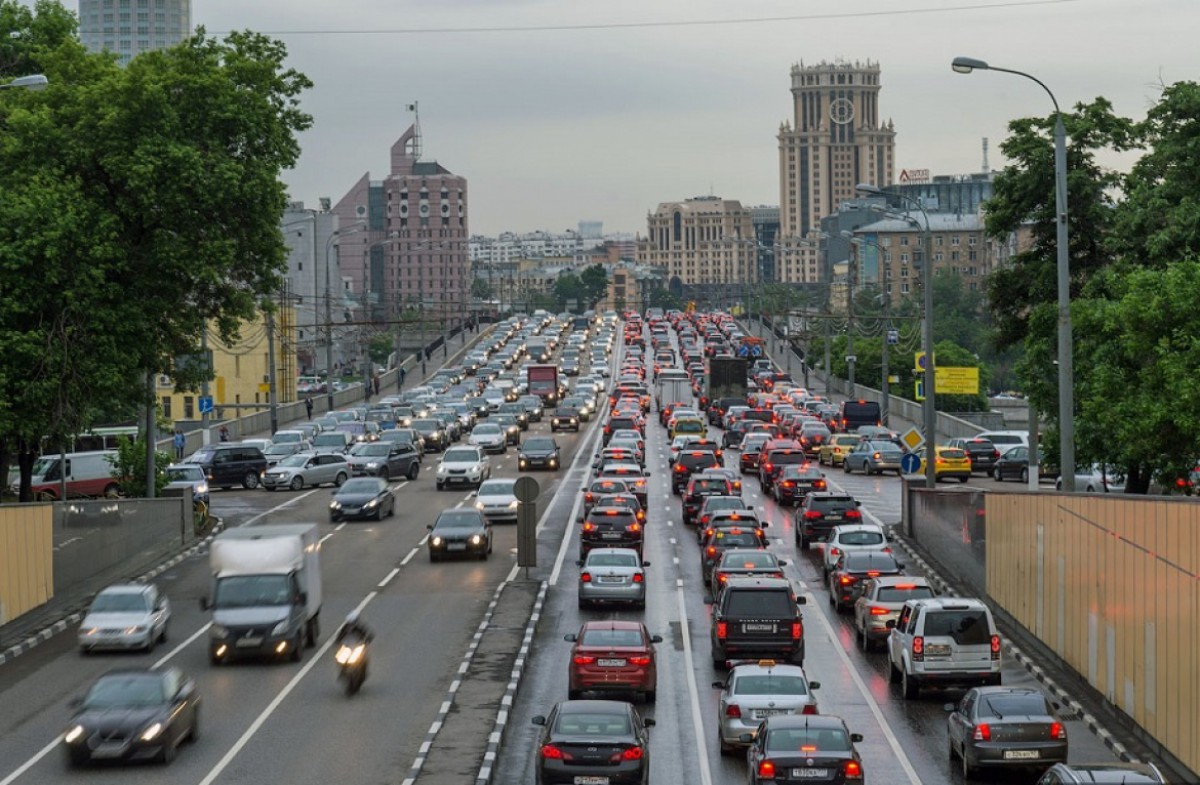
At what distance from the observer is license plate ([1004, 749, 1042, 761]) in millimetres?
21578

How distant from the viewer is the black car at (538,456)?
224ft

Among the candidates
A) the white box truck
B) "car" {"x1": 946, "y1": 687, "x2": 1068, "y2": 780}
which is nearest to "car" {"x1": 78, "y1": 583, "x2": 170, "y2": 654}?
the white box truck

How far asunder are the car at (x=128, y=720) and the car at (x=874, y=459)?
4790 centimetres

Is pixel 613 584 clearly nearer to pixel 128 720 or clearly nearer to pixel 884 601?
pixel 884 601

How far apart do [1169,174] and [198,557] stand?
26083 mm

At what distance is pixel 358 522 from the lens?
53.2m

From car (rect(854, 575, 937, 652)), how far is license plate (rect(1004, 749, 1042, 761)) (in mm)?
10042

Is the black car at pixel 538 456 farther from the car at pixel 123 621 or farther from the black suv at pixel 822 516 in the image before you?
the car at pixel 123 621

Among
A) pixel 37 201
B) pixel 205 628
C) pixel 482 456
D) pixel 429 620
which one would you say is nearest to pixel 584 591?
pixel 429 620

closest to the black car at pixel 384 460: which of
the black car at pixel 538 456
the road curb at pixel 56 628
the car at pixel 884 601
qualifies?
the black car at pixel 538 456

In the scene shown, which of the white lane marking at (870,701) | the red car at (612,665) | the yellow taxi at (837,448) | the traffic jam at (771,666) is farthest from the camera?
the yellow taxi at (837,448)

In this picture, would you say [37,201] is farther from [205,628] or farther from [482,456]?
[482,456]

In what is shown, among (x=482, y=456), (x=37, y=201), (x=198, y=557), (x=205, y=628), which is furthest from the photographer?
(x=482, y=456)

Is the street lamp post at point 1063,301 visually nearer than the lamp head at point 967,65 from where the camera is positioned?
No
